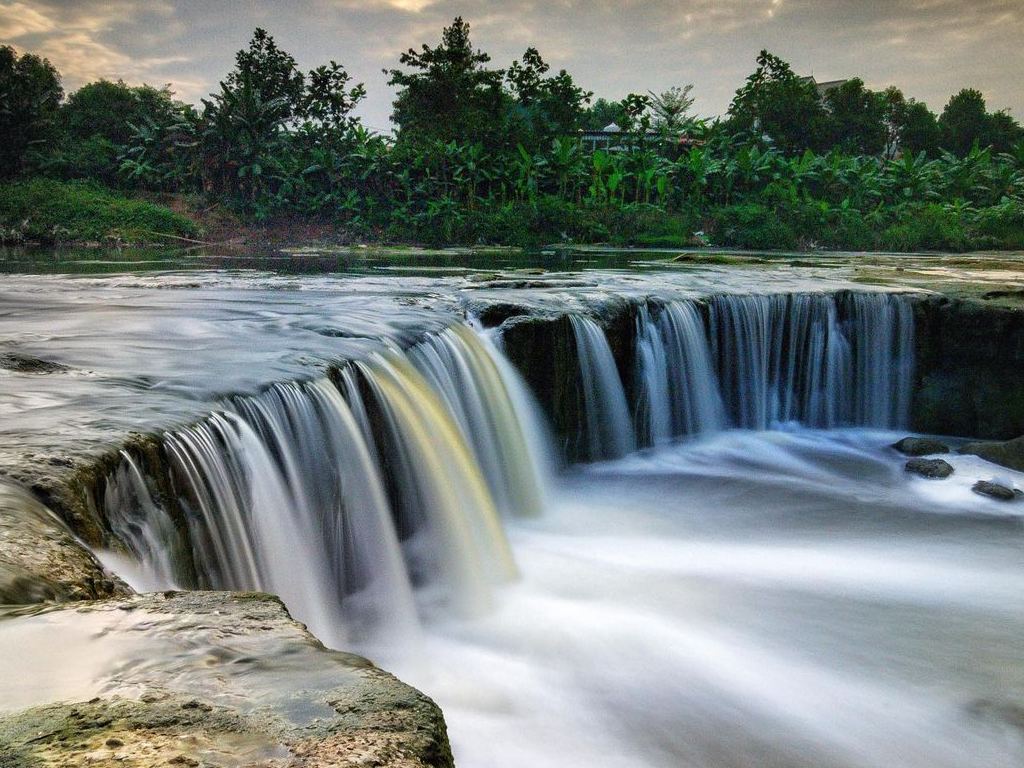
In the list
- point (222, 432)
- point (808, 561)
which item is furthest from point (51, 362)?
point (808, 561)

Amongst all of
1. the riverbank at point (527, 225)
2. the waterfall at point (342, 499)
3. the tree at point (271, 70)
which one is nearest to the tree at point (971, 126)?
the riverbank at point (527, 225)

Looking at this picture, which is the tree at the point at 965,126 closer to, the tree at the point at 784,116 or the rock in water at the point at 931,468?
the tree at the point at 784,116

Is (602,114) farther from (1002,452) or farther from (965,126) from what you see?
(1002,452)

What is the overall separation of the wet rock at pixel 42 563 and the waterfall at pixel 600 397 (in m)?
6.96

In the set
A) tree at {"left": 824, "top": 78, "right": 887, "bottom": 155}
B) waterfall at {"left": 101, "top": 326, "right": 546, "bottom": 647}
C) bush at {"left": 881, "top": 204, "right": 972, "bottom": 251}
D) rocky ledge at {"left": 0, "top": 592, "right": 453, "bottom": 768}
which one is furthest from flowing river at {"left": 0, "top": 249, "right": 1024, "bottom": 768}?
tree at {"left": 824, "top": 78, "right": 887, "bottom": 155}

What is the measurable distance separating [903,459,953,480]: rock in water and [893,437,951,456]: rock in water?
583 millimetres

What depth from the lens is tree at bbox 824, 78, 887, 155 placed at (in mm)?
52031

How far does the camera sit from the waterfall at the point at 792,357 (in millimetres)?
10812

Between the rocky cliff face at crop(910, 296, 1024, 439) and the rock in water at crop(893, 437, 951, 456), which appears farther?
the rocky cliff face at crop(910, 296, 1024, 439)

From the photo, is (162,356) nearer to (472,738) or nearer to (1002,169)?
(472,738)

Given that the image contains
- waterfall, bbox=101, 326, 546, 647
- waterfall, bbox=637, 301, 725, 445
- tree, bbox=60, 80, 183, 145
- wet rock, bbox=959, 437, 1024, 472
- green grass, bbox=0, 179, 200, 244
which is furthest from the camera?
tree, bbox=60, 80, 183, 145

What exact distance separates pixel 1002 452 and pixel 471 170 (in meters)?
34.4

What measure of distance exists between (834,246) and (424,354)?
32392 millimetres

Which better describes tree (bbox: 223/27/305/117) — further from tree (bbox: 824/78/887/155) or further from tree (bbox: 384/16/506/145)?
tree (bbox: 824/78/887/155)
